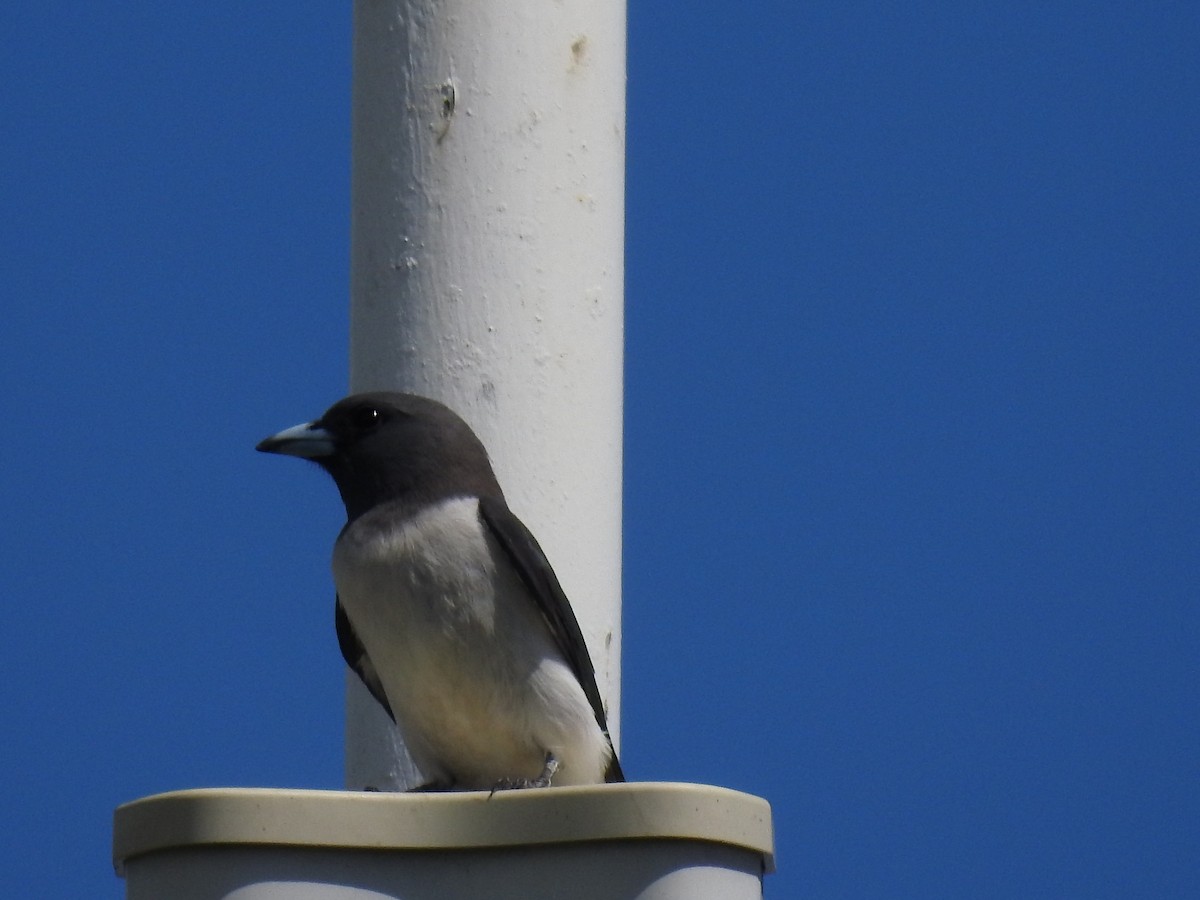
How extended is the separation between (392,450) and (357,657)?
67 centimetres

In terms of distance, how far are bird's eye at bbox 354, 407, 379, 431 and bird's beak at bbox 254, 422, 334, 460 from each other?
→ 141 millimetres

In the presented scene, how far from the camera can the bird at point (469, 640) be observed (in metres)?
6.33

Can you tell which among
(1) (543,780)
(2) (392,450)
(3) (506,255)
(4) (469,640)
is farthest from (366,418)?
(1) (543,780)

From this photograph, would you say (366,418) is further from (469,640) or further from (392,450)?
(469,640)

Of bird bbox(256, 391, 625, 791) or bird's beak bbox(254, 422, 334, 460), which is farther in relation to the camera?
bird's beak bbox(254, 422, 334, 460)

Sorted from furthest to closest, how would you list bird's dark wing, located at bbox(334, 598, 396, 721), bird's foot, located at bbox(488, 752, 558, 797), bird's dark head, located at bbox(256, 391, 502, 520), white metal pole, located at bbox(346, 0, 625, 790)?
white metal pole, located at bbox(346, 0, 625, 790)
bird's dark wing, located at bbox(334, 598, 396, 721)
bird's dark head, located at bbox(256, 391, 502, 520)
bird's foot, located at bbox(488, 752, 558, 797)

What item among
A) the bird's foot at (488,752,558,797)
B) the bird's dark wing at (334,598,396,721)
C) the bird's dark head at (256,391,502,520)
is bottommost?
the bird's foot at (488,752,558,797)

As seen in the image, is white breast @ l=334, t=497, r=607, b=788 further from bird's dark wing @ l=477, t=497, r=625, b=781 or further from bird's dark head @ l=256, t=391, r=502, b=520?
bird's dark head @ l=256, t=391, r=502, b=520

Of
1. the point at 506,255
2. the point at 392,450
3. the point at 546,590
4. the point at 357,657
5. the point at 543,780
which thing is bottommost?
the point at 543,780

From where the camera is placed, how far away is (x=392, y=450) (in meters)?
6.77

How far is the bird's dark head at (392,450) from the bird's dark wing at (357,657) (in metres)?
0.34

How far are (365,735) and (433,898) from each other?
2.06 meters

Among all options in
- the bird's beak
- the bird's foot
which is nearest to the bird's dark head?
the bird's beak

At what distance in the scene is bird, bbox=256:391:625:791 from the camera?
633 centimetres
